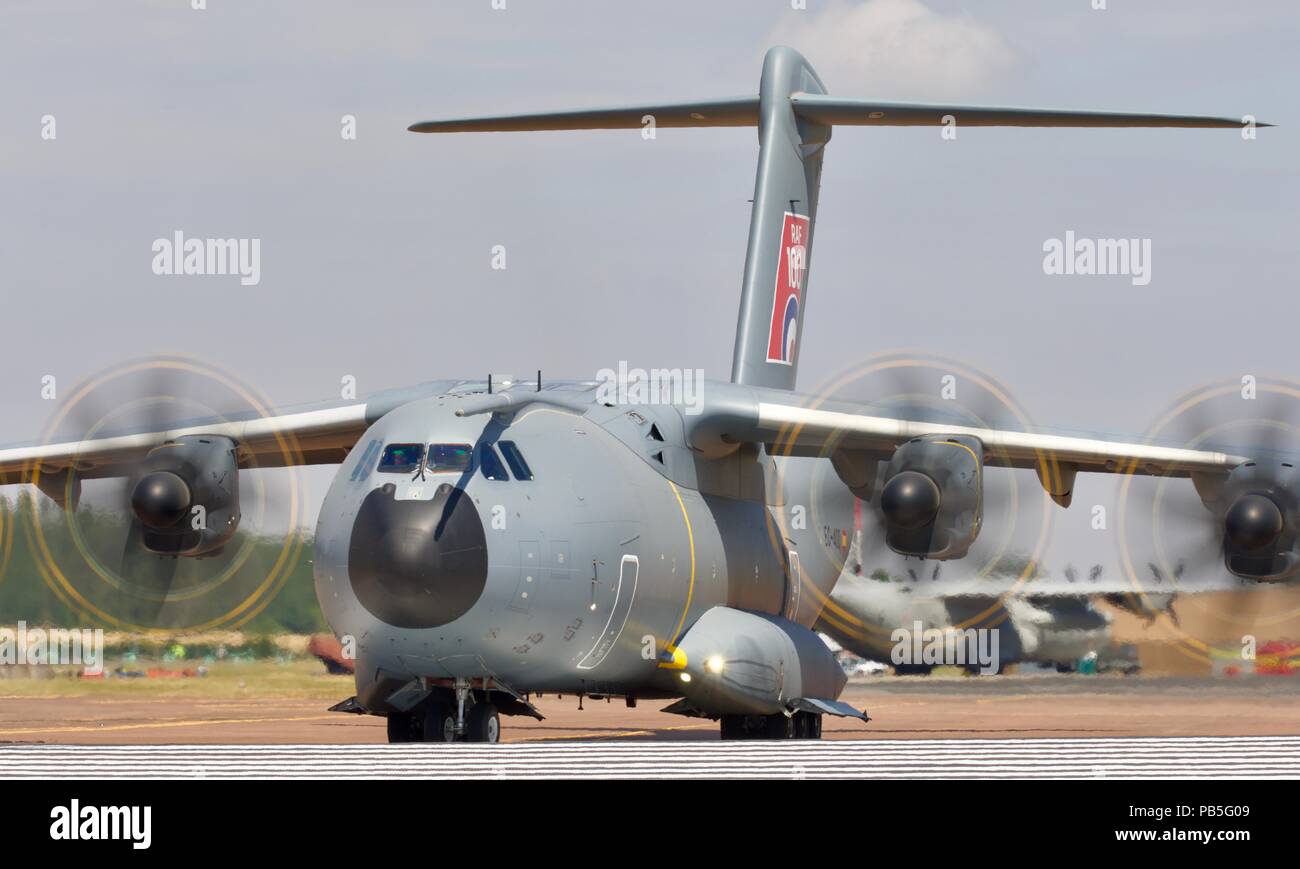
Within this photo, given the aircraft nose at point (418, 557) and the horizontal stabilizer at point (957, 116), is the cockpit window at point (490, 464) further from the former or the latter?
the horizontal stabilizer at point (957, 116)

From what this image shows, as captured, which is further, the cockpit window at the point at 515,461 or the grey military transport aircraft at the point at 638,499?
the cockpit window at the point at 515,461

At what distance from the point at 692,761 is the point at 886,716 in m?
13.5

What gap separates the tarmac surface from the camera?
20531mm

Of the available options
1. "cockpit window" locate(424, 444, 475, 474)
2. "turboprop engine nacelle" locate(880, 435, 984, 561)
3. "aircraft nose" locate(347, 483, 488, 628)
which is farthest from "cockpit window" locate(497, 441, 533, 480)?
"turboprop engine nacelle" locate(880, 435, 984, 561)

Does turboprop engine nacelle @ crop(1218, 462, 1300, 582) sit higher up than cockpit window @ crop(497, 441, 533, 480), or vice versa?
cockpit window @ crop(497, 441, 533, 480)

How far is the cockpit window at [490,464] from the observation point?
15.4 meters

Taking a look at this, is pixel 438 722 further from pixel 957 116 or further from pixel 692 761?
pixel 957 116

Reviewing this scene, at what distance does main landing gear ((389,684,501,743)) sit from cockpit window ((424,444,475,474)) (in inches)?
68.3

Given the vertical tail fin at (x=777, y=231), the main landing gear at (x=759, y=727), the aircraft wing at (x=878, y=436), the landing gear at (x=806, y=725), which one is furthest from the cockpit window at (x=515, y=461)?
the vertical tail fin at (x=777, y=231)

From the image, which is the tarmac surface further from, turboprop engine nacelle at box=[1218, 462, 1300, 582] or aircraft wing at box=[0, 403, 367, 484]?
aircraft wing at box=[0, 403, 367, 484]

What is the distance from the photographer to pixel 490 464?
15.4m
